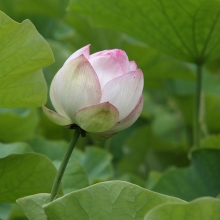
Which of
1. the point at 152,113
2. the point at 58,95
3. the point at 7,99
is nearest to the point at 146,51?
the point at 152,113

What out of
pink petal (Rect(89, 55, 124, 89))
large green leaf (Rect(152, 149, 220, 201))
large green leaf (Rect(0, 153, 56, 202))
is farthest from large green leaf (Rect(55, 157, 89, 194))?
pink petal (Rect(89, 55, 124, 89))

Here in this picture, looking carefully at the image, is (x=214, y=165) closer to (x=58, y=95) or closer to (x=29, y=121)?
(x=29, y=121)

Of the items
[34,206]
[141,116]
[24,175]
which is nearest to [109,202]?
[34,206]

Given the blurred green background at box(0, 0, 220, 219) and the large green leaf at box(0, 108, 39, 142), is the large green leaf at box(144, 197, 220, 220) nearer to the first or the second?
the blurred green background at box(0, 0, 220, 219)

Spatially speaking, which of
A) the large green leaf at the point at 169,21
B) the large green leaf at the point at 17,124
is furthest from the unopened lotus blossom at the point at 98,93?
the large green leaf at the point at 17,124

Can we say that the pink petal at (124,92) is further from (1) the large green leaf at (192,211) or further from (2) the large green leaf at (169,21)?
(2) the large green leaf at (169,21)

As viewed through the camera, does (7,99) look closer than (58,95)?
No
